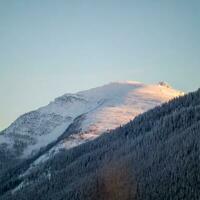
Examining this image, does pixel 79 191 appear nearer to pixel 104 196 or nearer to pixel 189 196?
pixel 104 196

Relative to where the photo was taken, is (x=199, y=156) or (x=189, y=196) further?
(x=199, y=156)

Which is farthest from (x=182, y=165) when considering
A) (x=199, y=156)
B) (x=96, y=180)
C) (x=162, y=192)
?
(x=96, y=180)

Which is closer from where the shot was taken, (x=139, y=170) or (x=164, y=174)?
(x=164, y=174)

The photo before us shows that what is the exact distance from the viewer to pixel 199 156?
564 ft

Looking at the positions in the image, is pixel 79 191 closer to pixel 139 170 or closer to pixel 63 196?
pixel 63 196

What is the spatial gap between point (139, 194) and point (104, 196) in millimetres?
18837

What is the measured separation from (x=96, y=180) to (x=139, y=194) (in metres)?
36.0

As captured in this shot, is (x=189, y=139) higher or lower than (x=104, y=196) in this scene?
higher

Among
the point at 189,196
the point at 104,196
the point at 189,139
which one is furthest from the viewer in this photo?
the point at 189,139

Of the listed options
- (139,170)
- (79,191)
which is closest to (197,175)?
(139,170)

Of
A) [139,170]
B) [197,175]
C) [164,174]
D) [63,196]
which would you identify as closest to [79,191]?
[63,196]

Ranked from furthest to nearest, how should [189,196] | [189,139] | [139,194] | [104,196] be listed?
[189,139] → [104,196] → [139,194] → [189,196]

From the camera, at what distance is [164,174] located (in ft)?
563

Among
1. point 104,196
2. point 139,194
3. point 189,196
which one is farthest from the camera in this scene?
point 104,196
